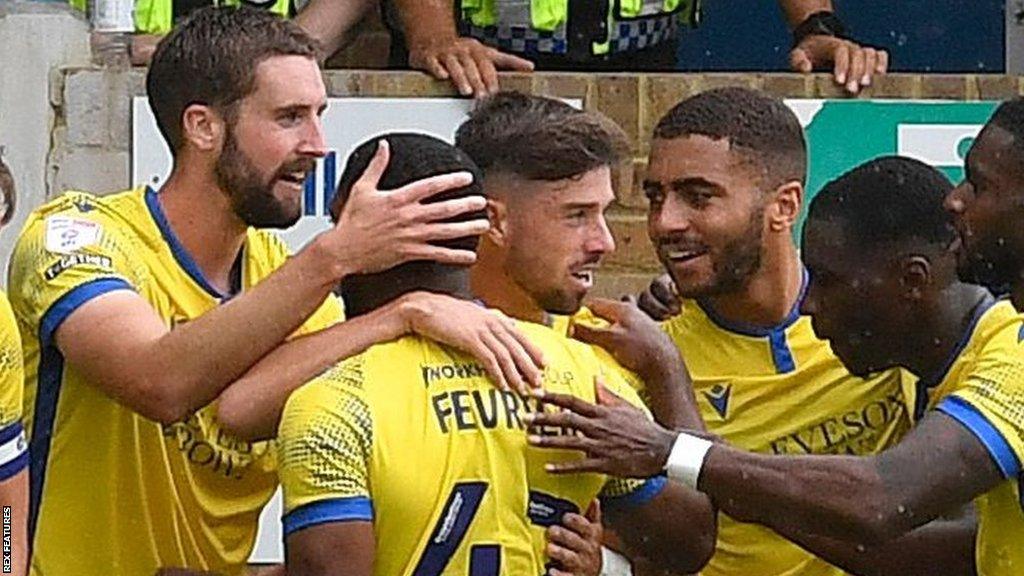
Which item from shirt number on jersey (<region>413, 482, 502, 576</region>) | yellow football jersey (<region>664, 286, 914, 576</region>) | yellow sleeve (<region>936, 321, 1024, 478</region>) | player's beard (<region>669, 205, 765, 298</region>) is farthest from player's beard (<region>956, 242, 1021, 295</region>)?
shirt number on jersey (<region>413, 482, 502, 576</region>)

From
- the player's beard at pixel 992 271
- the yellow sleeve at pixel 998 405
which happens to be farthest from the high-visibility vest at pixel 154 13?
the yellow sleeve at pixel 998 405

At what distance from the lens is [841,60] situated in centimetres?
623

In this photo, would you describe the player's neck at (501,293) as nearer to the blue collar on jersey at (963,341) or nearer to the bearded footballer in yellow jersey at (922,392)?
the bearded footballer in yellow jersey at (922,392)

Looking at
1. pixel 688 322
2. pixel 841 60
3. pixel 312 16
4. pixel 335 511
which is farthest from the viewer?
pixel 312 16

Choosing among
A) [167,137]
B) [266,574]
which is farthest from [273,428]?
[167,137]

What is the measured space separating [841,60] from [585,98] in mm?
685

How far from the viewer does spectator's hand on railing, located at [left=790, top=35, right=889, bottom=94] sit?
6.18m

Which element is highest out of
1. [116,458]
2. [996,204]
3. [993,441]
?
[996,204]

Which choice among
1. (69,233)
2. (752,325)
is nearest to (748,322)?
(752,325)

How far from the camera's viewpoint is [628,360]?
14.0ft

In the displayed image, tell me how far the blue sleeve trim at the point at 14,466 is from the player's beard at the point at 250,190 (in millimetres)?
625

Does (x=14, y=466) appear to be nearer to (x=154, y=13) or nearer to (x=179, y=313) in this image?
(x=179, y=313)

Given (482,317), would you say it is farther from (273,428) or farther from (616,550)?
(616,550)

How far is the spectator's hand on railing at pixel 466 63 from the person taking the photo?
6.08 meters
